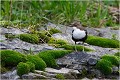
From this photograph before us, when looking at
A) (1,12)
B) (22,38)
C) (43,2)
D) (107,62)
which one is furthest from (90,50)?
(43,2)

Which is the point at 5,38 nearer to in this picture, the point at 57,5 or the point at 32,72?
the point at 32,72

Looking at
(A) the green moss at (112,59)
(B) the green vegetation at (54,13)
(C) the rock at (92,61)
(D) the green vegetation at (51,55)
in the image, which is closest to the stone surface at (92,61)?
(C) the rock at (92,61)

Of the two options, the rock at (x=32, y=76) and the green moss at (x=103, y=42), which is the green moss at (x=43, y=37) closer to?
the green moss at (x=103, y=42)

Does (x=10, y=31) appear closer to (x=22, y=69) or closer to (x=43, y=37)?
(x=43, y=37)

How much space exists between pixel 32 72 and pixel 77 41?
3.34 ft

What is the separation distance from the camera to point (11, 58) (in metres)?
3.91

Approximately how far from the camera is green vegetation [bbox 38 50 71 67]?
13.4ft

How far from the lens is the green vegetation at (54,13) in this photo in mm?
6318

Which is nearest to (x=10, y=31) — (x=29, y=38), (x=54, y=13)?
(x=29, y=38)

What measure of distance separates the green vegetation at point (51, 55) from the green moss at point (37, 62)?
0.42ft

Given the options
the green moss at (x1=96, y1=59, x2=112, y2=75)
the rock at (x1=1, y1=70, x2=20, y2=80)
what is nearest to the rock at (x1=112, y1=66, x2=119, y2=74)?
the green moss at (x1=96, y1=59, x2=112, y2=75)

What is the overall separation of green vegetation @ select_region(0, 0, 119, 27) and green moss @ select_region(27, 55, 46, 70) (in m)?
1.88

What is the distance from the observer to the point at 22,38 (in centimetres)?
471

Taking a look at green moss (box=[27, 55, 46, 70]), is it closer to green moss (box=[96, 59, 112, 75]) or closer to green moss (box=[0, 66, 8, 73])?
green moss (box=[0, 66, 8, 73])
